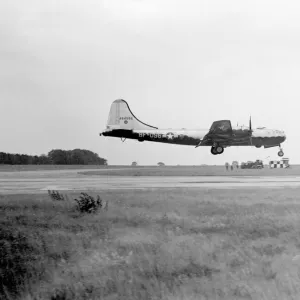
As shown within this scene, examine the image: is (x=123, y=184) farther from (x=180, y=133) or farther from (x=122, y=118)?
(x=180, y=133)

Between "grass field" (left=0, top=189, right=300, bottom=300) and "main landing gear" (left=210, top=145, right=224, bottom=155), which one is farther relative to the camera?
"main landing gear" (left=210, top=145, right=224, bottom=155)

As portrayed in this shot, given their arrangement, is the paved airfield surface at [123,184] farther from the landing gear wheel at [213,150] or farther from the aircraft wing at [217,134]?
the landing gear wheel at [213,150]

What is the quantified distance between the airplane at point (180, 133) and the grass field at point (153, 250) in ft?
11.8

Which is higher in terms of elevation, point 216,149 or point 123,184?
point 216,149

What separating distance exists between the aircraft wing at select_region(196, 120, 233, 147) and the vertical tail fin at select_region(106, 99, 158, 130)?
13.0 feet

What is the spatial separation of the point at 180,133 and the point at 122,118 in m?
3.44

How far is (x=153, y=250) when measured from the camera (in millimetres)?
11281

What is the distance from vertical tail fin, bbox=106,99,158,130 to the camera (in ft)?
64.6

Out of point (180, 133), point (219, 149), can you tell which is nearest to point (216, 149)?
point (219, 149)

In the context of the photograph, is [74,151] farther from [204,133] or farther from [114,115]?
[204,133]

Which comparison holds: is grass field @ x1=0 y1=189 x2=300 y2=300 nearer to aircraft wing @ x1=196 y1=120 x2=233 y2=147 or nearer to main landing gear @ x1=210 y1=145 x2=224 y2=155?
main landing gear @ x1=210 y1=145 x2=224 y2=155

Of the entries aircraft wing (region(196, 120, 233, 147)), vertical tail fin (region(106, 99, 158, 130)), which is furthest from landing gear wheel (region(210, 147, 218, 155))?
vertical tail fin (region(106, 99, 158, 130))

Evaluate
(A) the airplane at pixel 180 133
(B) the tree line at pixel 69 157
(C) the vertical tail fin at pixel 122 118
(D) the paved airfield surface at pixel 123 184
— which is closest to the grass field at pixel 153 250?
(B) the tree line at pixel 69 157

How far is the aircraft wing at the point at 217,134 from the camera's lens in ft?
59.3
